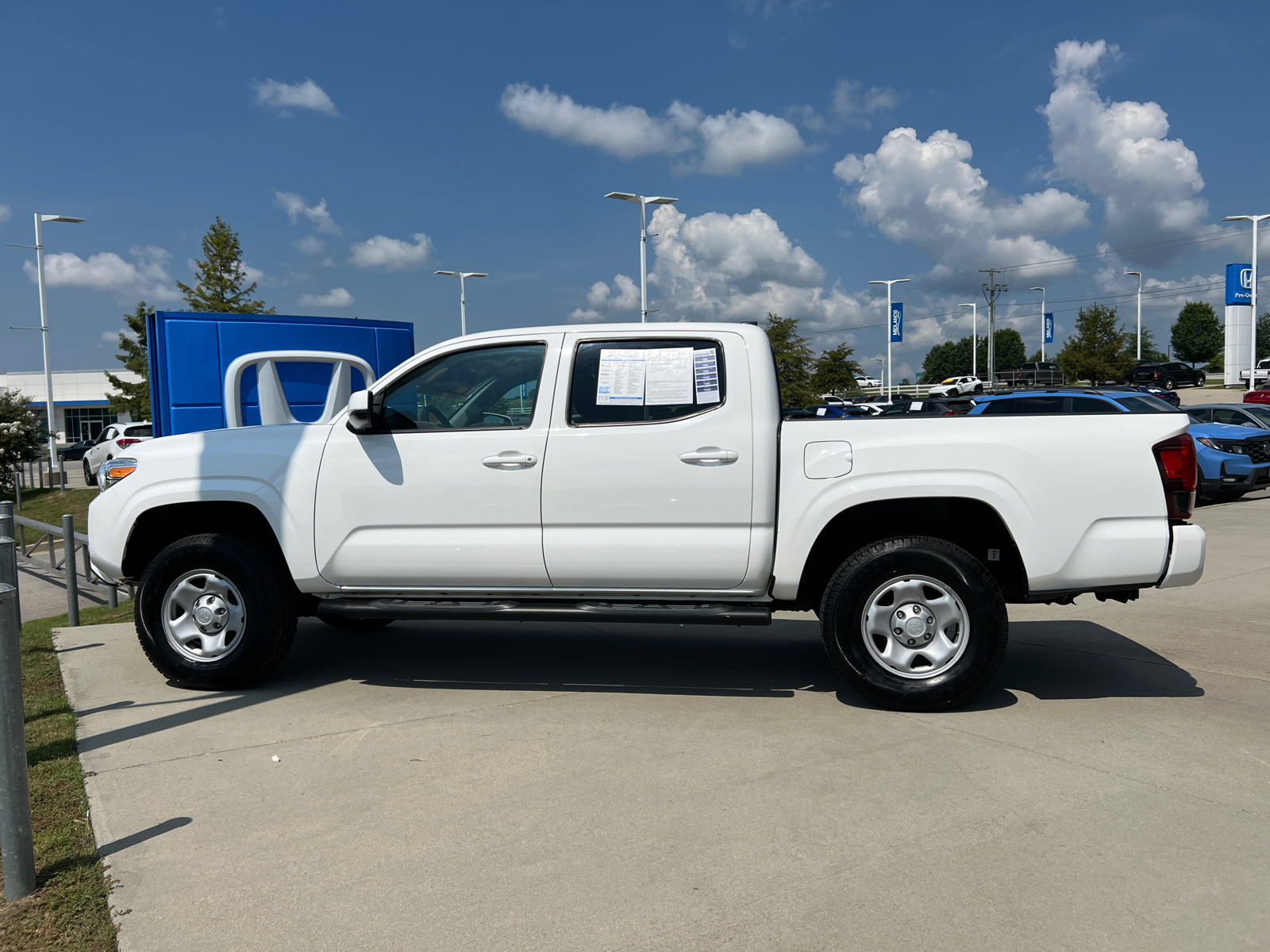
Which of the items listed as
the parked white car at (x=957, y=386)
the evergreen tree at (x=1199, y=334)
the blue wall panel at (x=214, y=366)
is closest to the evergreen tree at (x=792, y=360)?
the parked white car at (x=957, y=386)

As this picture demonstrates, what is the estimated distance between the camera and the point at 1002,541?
5031 mm

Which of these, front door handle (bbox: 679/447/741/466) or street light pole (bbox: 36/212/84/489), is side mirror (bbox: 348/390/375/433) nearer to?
front door handle (bbox: 679/447/741/466)

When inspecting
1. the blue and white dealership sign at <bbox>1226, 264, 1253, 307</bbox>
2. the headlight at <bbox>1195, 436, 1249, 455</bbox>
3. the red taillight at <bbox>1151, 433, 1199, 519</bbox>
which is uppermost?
the blue and white dealership sign at <bbox>1226, 264, 1253, 307</bbox>

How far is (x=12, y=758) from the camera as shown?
3010 millimetres

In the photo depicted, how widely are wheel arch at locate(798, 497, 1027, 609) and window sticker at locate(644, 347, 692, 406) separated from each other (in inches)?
39.9

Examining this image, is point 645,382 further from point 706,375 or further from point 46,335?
point 46,335

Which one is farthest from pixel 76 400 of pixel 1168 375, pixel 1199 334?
pixel 1199 334

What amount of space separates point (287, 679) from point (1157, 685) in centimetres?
497

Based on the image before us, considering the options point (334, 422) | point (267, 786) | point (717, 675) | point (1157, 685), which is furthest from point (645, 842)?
point (1157, 685)

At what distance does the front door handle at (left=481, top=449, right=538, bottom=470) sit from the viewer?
500cm

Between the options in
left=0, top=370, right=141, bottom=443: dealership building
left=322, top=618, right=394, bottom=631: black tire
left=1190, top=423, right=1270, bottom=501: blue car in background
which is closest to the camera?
left=322, top=618, right=394, bottom=631: black tire

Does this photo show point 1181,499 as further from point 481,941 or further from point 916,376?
point 916,376

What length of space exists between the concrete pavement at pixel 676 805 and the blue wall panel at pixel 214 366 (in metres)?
3.86

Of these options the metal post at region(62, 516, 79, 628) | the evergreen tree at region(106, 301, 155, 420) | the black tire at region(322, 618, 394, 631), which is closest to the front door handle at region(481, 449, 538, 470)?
the black tire at region(322, 618, 394, 631)
